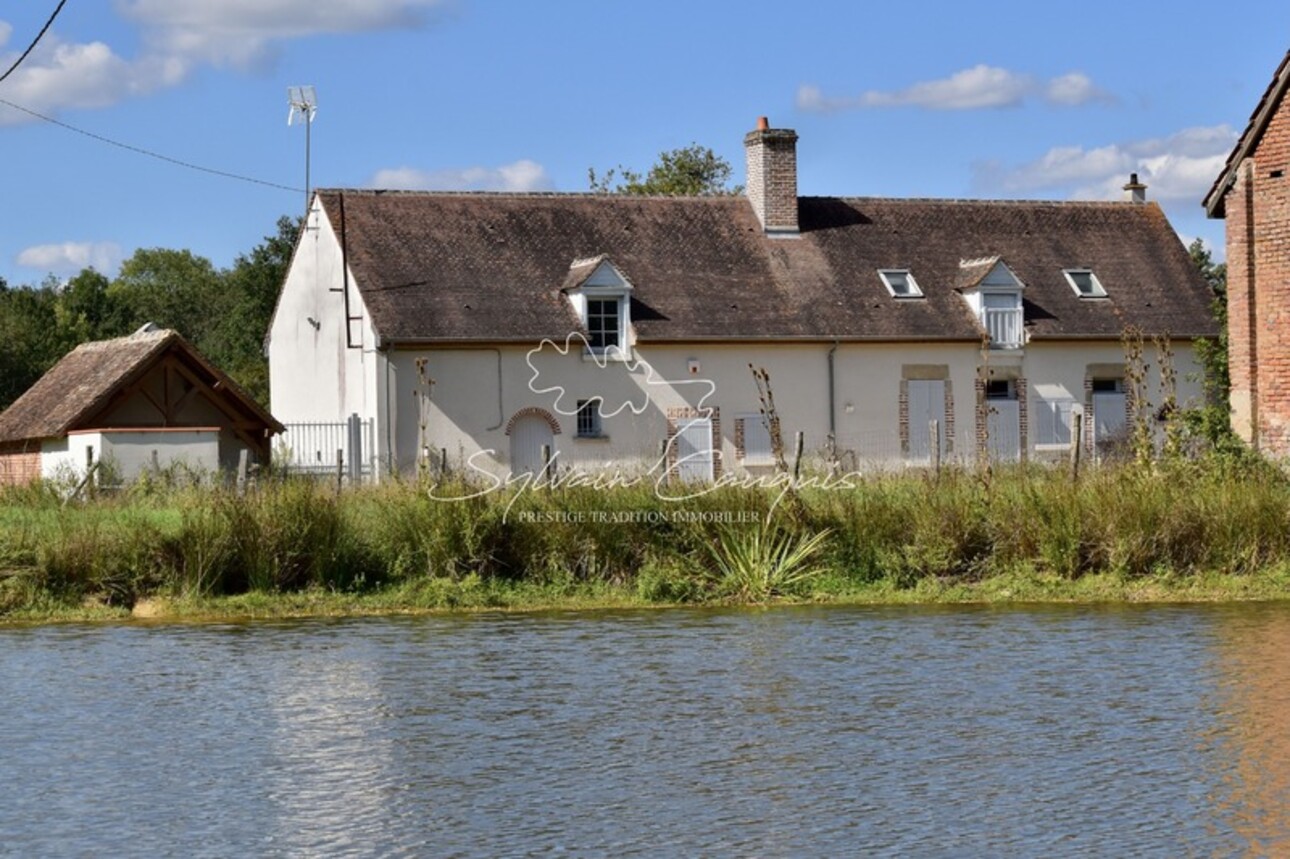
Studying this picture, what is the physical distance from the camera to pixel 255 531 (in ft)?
62.5

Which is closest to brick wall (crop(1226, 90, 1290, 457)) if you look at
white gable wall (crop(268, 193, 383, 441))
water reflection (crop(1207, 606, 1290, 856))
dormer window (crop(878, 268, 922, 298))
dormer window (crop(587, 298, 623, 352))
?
water reflection (crop(1207, 606, 1290, 856))

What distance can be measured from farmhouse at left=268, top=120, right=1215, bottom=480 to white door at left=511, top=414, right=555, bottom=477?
0.05 metres

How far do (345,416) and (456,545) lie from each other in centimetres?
2103

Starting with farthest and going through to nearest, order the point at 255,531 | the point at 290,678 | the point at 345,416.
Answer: the point at 345,416
the point at 255,531
the point at 290,678

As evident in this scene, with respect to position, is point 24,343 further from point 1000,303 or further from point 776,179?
point 1000,303

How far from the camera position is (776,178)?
43.0 metres

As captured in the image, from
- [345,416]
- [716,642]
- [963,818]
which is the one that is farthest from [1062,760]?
[345,416]

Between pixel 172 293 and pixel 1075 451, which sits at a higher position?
pixel 172 293

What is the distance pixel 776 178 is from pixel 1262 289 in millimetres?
19035

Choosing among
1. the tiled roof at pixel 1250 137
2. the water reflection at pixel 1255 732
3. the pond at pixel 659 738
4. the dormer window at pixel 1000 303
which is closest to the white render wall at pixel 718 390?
the dormer window at pixel 1000 303

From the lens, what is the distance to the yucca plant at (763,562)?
764 inches

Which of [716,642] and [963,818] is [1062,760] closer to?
[963,818]

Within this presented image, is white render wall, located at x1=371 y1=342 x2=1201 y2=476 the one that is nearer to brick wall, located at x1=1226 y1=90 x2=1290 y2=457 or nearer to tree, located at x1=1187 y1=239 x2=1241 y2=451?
tree, located at x1=1187 y1=239 x2=1241 y2=451

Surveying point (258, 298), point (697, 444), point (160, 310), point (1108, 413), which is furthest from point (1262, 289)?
point (160, 310)
